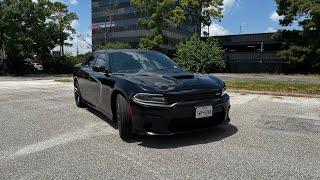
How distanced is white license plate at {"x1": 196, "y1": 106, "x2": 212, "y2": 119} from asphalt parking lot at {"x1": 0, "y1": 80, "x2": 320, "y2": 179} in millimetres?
418

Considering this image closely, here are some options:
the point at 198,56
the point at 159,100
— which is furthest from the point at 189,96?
the point at 198,56

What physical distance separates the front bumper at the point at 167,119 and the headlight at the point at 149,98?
8 cm

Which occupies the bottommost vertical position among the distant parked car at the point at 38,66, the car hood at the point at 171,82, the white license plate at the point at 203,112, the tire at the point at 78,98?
the distant parked car at the point at 38,66

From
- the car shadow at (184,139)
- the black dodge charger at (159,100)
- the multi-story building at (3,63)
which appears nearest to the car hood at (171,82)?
the black dodge charger at (159,100)

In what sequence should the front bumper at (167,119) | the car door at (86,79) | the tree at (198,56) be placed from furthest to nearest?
the tree at (198,56) → the car door at (86,79) → the front bumper at (167,119)

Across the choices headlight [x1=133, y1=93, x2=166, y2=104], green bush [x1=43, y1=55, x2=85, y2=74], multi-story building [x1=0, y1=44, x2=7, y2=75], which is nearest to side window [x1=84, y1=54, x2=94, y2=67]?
headlight [x1=133, y1=93, x2=166, y2=104]

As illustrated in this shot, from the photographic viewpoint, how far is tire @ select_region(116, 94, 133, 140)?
5.19m

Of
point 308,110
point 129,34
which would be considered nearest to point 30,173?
point 308,110

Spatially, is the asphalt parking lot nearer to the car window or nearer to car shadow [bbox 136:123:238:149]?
car shadow [bbox 136:123:238:149]

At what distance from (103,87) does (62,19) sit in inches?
1449

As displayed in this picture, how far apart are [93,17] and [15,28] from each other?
175 feet

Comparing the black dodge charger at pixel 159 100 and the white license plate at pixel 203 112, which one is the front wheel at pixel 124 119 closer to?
the black dodge charger at pixel 159 100

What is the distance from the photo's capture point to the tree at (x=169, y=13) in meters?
40.6

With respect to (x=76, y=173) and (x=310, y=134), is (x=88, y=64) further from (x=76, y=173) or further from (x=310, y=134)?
(x=310, y=134)
